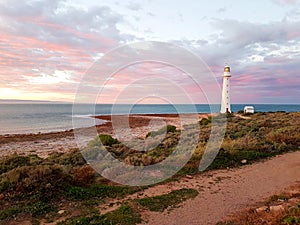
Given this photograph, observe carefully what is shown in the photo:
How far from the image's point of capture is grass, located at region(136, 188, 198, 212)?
23.1 ft

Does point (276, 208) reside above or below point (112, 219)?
above

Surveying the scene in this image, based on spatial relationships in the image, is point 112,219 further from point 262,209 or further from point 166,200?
point 262,209

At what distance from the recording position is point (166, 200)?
24.4 feet

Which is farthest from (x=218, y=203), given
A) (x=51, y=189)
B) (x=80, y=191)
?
(x=51, y=189)

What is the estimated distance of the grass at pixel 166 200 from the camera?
7.03 metres

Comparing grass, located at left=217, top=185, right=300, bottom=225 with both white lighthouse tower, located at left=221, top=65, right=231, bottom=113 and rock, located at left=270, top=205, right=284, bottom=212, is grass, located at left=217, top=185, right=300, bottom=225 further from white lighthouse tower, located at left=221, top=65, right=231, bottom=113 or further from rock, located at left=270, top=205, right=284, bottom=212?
white lighthouse tower, located at left=221, top=65, right=231, bottom=113

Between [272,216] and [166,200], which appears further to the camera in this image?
[166,200]

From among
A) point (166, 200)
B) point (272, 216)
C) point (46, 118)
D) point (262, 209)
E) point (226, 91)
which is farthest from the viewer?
point (46, 118)

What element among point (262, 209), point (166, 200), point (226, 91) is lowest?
point (166, 200)

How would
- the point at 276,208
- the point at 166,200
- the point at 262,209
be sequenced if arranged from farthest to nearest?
the point at 166,200 < the point at 262,209 < the point at 276,208

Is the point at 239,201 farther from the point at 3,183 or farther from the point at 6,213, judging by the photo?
the point at 3,183

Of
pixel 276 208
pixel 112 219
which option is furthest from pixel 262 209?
pixel 112 219

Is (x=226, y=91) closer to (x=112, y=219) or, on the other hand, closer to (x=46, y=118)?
(x=112, y=219)

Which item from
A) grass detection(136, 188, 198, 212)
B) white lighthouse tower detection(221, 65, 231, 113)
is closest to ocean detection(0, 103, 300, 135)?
white lighthouse tower detection(221, 65, 231, 113)
